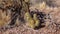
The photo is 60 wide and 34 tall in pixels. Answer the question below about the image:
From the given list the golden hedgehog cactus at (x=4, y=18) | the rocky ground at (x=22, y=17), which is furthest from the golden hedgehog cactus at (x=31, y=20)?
the golden hedgehog cactus at (x=4, y=18)

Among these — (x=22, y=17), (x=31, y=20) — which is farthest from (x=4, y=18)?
(x=31, y=20)

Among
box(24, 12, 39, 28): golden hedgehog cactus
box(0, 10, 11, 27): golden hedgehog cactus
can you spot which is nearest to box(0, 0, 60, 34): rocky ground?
box(0, 10, 11, 27): golden hedgehog cactus

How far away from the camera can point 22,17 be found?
7.09m

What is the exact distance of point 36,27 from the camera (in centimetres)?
644

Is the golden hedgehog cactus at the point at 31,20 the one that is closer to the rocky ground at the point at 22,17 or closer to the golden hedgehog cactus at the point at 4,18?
the rocky ground at the point at 22,17

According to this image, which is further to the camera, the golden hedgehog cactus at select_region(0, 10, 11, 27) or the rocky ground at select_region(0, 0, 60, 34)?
the golden hedgehog cactus at select_region(0, 10, 11, 27)

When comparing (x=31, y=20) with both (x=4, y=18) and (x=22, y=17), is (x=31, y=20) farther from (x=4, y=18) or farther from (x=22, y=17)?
(x=4, y=18)

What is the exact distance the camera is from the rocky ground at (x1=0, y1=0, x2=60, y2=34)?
20.9ft

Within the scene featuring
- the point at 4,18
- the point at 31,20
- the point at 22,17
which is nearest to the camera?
the point at 31,20

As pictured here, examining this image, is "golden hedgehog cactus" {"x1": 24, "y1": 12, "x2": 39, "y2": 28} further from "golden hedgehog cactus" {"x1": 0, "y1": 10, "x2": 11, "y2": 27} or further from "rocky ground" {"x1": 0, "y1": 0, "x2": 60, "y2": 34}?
"golden hedgehog cactus" {"x1": 0, "y1": 10, "x2": 11, "y2": 27}

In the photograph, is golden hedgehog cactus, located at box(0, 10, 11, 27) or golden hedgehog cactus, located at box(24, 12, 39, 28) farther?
golden hedgehog cactus, located at box(0, 10, 11, 27)

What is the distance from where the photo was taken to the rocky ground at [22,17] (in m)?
6.36

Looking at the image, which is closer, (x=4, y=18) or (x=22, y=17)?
(x=4, y=18)

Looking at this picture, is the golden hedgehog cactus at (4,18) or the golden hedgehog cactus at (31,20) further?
the golden hedgehog cactus at (4,18)
